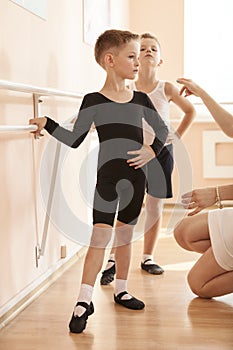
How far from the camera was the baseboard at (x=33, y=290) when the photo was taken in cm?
219

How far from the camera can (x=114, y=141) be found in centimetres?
227

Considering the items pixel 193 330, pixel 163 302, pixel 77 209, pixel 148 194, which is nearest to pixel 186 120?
pixel 148 194

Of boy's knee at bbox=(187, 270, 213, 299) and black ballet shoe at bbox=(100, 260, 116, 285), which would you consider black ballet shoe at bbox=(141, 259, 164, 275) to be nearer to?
black ballet shoe at bbox=(100, 260, 116, 285)

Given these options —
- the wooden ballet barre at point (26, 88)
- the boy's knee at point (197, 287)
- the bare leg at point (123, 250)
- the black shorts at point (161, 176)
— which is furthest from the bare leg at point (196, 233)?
the wooden ballet barre at point (26, 88)

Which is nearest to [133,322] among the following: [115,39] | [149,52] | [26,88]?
[26,88]

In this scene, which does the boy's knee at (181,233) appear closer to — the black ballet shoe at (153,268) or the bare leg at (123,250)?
the bare leg at (123,250)

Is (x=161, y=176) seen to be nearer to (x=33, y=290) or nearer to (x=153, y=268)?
(x=153, y=268)

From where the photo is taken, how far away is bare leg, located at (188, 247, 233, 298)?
2.37 m

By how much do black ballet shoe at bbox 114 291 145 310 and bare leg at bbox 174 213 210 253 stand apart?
31 cm

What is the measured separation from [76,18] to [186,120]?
745 mm

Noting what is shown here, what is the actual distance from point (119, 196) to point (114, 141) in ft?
0.66

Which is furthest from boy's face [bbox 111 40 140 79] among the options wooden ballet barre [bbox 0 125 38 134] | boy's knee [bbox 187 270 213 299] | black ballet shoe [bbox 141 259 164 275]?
black ballet shoe [bbox 141 259 164 275]

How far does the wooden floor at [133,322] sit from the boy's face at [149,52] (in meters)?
0.99

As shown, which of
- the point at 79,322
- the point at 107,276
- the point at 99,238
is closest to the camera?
the point at 79,322
